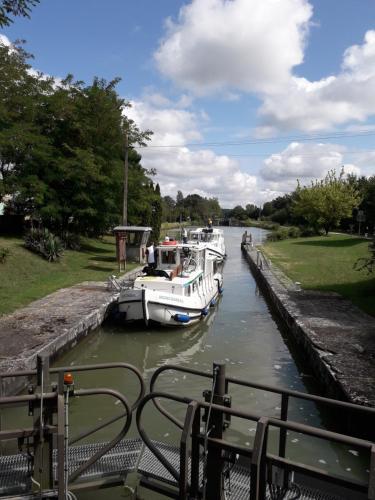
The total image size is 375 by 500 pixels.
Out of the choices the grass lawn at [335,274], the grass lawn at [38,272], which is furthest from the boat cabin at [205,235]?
the grass lawn at [38,272]

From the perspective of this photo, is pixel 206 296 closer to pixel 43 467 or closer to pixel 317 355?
pixel 317 355

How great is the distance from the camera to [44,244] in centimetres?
2031

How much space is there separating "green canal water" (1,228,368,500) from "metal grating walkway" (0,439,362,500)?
1.33ft

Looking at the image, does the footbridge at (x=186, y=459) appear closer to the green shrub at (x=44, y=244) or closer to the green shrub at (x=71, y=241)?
the green shrub at (x=44, y=244)

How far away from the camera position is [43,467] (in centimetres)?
398

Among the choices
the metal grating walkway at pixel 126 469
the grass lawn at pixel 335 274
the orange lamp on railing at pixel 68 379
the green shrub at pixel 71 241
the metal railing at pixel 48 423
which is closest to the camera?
the metal railing at pixel 48 423

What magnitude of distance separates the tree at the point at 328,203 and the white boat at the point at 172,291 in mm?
33250

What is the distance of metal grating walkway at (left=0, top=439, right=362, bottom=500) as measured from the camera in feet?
13.2

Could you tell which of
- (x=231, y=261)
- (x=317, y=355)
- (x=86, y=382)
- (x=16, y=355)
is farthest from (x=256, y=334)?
(x=231, y=261)

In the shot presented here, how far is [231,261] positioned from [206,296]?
766 inches

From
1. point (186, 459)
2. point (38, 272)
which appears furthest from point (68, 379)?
point (38, 272)

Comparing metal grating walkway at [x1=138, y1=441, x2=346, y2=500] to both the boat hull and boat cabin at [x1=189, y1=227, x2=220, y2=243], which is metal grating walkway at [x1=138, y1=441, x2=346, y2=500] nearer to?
the boat hull

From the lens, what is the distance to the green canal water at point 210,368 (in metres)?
6.10

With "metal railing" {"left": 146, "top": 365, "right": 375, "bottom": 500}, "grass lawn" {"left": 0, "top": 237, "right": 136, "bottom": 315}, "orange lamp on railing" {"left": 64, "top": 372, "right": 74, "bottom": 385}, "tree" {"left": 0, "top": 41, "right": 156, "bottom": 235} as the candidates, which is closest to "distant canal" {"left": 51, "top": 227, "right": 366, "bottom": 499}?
"metal railing" {"left": 146, "top": 365, "right": 375, "bottom": 500}
